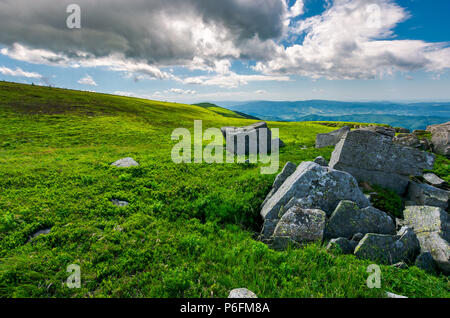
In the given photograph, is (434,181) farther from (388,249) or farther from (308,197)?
(308,197)

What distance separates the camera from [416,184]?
495 inches

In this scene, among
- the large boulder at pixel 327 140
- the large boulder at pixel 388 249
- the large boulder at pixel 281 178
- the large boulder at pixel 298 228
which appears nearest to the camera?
the large boulder at pixel 388 249

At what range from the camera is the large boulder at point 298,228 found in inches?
321

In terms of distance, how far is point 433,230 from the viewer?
8664mm

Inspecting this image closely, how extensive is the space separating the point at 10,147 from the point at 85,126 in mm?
15300

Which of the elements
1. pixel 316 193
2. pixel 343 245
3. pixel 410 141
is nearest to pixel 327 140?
pixel 410 141

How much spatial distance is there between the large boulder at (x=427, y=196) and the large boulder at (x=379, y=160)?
0.64 meters

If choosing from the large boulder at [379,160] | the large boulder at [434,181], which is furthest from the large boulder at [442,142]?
the large boulder at [379,160]

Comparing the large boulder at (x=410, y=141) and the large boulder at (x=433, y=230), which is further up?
the large boulder at (x=410, y=141)

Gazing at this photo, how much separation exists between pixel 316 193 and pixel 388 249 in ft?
11.0

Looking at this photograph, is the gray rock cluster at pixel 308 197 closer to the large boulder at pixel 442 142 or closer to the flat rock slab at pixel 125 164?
the flat rock slab at pixel 125 164

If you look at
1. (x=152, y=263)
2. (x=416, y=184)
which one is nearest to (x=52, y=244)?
(x=152, y=263)

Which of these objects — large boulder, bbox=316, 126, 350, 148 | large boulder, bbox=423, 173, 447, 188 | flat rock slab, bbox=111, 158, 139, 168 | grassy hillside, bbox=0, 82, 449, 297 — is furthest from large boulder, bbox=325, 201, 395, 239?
large boulder, bbox=316, 126, 350, 148
